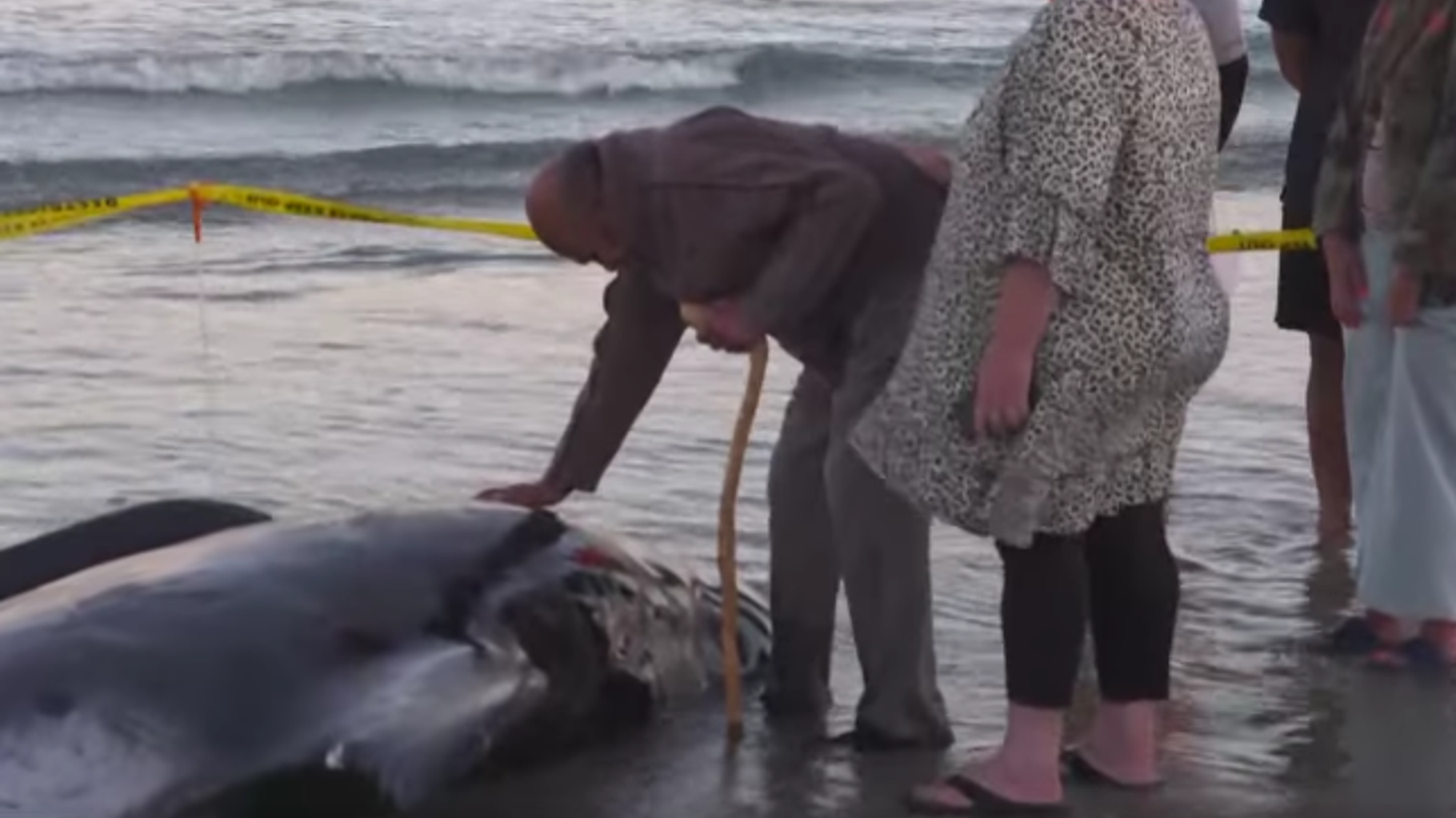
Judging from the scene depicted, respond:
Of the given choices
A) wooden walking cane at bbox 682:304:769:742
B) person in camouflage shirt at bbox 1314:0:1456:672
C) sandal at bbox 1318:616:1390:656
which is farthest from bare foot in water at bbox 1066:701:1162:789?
sandal at bbox 1318:616:1390:656

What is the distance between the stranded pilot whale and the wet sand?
15 centimetres

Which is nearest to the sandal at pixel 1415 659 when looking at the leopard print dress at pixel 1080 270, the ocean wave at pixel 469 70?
the leopard print dress at pixel 1080 270

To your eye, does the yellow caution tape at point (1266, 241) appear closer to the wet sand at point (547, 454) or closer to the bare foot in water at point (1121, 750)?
the wet sand at point (547, 454)

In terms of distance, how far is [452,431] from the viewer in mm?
9375

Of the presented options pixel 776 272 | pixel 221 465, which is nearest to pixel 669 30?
pixel 221 465

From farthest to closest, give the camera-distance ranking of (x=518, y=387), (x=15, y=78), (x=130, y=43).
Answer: (x=130, y=43) < (x=15, y=78) < (x=518, y=387)

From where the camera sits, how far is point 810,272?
5.53m

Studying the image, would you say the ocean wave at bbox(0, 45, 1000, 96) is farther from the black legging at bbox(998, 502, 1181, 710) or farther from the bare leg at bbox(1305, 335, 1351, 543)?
the black legging at bbox(998, 502, 1181, 710)

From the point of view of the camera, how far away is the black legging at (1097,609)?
17.2 ft

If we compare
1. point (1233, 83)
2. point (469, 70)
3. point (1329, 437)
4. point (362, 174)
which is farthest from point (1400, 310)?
point (469, 70)

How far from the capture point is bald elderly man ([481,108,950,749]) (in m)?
5.55

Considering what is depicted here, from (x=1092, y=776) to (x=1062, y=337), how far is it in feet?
3.28

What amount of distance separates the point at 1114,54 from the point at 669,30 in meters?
20.3

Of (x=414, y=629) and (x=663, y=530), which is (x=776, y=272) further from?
(x=663, y=530)
